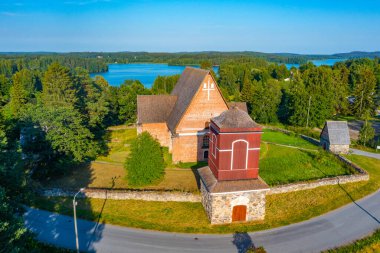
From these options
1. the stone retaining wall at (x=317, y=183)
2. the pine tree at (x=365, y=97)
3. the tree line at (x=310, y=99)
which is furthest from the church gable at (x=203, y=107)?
the pine tree at (x=365, y=97)

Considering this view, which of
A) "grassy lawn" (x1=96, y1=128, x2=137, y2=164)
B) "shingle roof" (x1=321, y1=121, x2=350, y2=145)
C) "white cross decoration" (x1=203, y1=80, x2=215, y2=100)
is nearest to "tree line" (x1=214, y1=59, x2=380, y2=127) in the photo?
"shingle roof" (x1=321, y1=121, x2=350, y2=145)

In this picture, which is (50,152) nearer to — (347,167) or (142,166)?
(142,166)

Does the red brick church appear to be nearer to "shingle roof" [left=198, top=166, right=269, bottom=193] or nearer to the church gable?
the church gable

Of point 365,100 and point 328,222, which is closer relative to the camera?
point 328,222

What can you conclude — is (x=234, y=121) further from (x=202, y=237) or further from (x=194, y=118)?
(x=194, y=118)

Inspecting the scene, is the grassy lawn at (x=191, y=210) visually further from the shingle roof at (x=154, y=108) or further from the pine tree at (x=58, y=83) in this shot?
the pine tree at (x=58, y=83)

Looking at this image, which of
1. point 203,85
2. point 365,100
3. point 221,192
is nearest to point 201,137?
point 203,85
